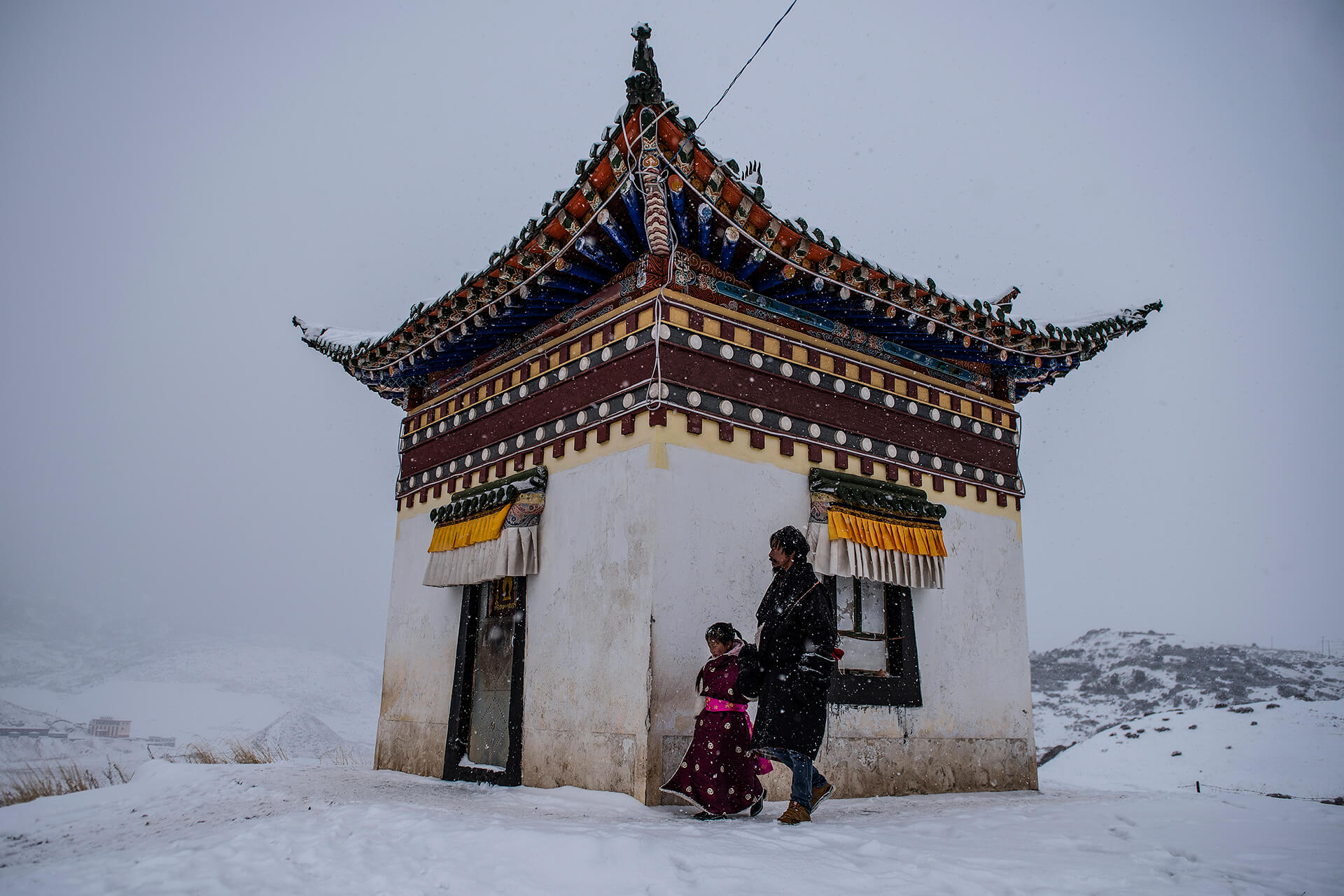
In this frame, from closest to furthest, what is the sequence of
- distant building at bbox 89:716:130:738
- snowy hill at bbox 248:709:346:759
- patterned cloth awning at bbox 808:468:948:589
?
patterned cloth awning at bbox 808:468:948:589 < snowy hill at bbox 248:709:346:759 < distant building at bbox 89:716:130:738

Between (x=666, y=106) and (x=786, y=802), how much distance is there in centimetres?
452

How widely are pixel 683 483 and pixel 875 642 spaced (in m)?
2.25

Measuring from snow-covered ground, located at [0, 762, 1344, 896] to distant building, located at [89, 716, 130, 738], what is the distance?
23573 mm

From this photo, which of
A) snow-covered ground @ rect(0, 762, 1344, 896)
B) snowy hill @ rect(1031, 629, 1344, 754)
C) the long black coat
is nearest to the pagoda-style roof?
the long black coat

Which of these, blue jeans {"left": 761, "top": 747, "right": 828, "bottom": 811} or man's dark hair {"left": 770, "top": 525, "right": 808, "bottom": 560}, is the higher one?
man's dark hair {"left": 770, "top": 525, "right": 808, "bottom": 560}

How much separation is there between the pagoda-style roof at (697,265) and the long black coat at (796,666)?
2.43 meters

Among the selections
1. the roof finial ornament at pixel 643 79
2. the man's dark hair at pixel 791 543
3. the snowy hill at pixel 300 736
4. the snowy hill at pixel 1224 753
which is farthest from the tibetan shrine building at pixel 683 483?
the snowy hill at pixel 300 736

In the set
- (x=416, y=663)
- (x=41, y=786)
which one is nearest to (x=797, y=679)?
(x=416, y=663)

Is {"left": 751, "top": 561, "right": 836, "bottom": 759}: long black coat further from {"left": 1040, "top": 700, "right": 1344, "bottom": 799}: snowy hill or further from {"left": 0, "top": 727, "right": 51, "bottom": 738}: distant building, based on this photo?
{"left": 0, "top": 727, "right": 51, "bottom": 738}: distant building

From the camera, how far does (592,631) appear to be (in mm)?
5715

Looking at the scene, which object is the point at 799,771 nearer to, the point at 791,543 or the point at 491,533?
the point at 791,543

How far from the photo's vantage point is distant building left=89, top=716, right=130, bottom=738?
24314 millimetres

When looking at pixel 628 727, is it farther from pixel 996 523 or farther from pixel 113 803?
pixel 996 523

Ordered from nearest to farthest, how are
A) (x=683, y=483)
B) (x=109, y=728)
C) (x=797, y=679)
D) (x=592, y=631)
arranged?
(x=797, y=679)
(x=683, y=483)
(x=592, y=631)
(x=109, y=728)
